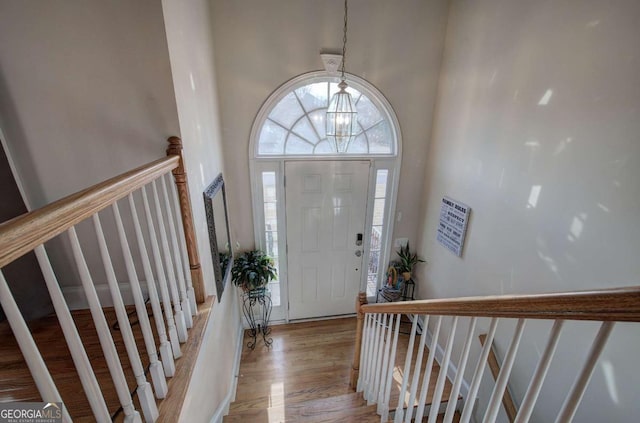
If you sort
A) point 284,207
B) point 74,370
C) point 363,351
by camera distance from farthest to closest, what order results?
point 284,207, point 363,351, point 74,370

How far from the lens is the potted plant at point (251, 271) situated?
9.15ft

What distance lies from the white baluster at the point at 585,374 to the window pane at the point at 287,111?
277cm

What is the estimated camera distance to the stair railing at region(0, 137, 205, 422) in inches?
20.9

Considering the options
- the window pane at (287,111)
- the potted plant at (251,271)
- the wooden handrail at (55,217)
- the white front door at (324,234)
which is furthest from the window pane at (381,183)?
the wooden handrail at (55,217)

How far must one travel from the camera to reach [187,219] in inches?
57.2

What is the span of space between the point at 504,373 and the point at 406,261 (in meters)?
2.70

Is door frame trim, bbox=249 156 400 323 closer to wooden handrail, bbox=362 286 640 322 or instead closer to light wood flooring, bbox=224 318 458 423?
light wood flooring, bbox=224 318 458 423

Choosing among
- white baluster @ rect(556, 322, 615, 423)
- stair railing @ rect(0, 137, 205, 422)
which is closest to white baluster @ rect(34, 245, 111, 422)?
stair railing @ rect(0, 137, 205, 422)

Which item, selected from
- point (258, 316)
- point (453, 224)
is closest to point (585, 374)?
point (453, 224)

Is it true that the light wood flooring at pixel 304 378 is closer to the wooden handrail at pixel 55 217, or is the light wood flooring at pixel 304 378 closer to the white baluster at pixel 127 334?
the white baluster at pixel 127 334

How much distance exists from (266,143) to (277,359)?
2342mm

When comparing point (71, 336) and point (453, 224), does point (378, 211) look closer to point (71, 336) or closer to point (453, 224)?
point (453, 224)

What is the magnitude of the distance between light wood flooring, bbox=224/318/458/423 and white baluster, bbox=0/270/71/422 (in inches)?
76.6

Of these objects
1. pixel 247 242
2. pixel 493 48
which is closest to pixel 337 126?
pixel 493 48
